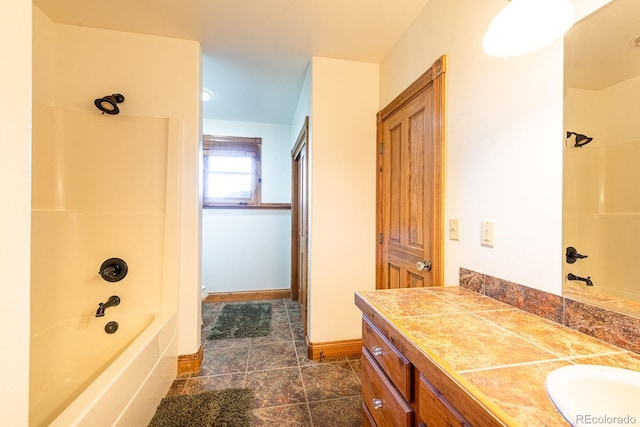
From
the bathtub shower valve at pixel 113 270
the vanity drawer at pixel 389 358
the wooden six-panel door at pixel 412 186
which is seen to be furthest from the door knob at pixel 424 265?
the bathtub shower valve at pixel 113 270

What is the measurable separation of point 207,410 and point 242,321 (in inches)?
51.8

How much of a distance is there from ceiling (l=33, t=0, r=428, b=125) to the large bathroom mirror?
1.13m

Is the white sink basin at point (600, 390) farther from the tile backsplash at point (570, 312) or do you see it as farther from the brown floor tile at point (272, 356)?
the brown floor tile at point (272, 356)

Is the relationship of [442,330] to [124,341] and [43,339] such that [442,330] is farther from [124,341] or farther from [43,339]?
[43,339]

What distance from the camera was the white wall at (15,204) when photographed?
→ 0.52 metres

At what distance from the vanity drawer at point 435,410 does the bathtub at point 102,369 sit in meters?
1.12

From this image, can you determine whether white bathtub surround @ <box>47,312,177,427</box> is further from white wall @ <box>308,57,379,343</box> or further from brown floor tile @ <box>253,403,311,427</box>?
white wall @ <box>308,57,379,343</box>

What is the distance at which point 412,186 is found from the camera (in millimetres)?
1708

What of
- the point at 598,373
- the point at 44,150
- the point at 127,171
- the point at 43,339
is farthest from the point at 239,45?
the point at 598,373

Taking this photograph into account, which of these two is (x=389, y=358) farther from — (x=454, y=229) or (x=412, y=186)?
(x=412, y=186)

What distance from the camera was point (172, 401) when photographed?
1.58m

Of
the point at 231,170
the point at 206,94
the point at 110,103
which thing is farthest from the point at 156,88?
the point at 231,170

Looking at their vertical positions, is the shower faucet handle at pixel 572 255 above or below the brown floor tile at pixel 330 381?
above

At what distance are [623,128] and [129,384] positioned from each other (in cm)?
209
